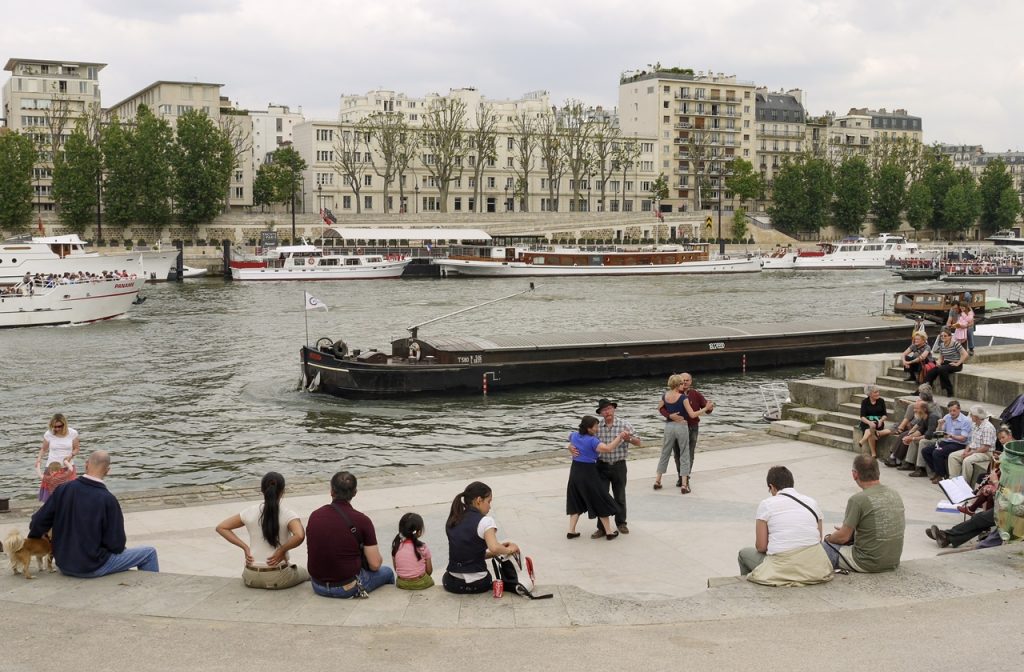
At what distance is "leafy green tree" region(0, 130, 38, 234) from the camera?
9962 centimetres

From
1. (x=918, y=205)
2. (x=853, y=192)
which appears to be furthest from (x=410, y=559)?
A: (x=918, y=205)

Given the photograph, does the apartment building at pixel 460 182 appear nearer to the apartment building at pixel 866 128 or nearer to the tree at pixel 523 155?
the tree at pixel 523 155

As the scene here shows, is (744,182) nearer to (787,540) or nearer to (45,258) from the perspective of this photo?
(45,258)

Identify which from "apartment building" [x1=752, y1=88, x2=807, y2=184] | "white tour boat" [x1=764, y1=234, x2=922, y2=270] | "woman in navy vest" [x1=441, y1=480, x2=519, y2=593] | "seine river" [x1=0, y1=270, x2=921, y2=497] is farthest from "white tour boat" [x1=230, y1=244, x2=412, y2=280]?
"apartment building" [x1=752, y1=88, x2=807, y2=184]

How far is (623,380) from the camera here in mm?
32844

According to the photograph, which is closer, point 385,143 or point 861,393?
point 861,393

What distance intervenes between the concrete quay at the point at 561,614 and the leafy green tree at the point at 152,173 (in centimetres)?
10038

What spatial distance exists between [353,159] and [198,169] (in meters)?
25.8

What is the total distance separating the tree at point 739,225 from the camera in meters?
137

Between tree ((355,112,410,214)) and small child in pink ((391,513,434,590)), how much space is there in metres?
120

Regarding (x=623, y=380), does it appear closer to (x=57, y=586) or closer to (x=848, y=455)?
(x=848, y=455)

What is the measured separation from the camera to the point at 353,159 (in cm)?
13050

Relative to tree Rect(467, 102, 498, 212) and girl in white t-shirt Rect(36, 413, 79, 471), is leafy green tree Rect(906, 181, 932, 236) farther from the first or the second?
girl in white t-shirt Rect(36, 413, 79, 471)

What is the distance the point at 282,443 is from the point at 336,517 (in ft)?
48.8
